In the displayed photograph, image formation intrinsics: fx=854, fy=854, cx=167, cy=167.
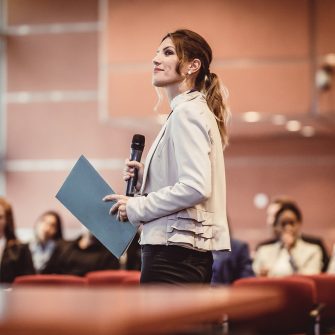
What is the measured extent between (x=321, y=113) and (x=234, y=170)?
1.58m

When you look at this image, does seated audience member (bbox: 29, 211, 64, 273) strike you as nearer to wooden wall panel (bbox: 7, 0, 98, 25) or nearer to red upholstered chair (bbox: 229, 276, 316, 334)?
wooden wall panel (bbox: 7, 0, 98, 25)

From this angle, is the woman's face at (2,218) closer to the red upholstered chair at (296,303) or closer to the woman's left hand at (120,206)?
the red upholstered chair at (296,303)

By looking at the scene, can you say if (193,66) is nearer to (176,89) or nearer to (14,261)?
(176,89)

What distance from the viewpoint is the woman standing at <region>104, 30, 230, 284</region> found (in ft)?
8.49

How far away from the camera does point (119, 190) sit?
945cm

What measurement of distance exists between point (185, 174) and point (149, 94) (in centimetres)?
566

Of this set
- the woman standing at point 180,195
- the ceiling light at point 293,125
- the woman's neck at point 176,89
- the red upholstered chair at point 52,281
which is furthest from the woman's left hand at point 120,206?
the ceiling light at point 293,125

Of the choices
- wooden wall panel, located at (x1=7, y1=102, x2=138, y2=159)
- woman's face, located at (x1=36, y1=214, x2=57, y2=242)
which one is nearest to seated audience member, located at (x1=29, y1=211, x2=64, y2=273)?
woman's face, located at (x1=36, y1=214, x2=57, y2=242)

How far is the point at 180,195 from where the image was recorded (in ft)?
8.45

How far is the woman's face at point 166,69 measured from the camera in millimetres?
2811

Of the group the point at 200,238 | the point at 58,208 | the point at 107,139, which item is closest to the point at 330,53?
the point at 107,139

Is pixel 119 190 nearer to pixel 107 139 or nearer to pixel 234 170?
pixel 107 139

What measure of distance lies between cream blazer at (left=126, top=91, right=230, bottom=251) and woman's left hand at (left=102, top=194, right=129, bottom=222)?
0.13ft

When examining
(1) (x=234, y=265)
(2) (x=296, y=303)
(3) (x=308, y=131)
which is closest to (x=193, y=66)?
(2) (x=296, y=303)
